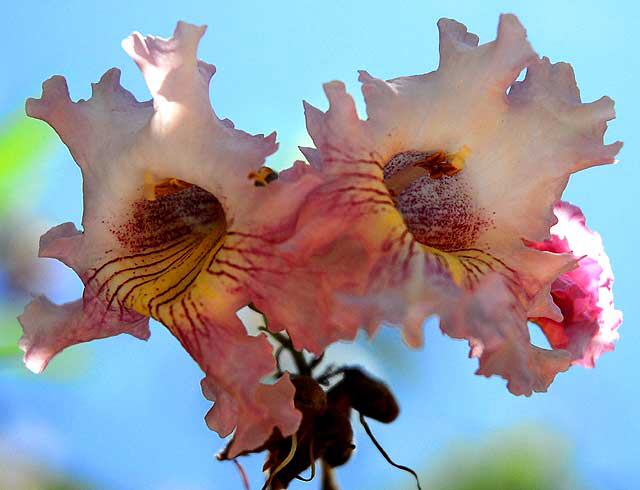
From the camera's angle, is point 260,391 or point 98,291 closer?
point 260,391

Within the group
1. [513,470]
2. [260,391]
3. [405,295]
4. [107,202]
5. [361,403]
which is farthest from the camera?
[513,470]

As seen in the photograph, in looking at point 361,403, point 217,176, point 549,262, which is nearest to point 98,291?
point 217,176

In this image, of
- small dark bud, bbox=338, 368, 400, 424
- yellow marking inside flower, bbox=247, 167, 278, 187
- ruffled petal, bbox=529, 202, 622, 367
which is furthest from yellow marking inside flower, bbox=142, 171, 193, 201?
ruffled petal, bbox=529, 202, 622, 367

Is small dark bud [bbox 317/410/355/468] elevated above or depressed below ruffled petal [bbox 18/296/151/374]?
above

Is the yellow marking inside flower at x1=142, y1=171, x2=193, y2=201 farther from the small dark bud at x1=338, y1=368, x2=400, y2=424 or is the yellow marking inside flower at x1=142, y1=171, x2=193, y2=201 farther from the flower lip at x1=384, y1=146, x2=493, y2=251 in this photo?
the small dark bud at x1=338, y1=368, x2=400, y2=424

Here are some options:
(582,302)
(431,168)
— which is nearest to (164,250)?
(431,168)

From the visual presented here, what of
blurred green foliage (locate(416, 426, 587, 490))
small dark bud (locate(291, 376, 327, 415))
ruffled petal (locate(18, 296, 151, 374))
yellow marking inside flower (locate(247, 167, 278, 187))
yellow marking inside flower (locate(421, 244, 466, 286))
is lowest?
ruffled petal (locate(18, 296, 151, 374))

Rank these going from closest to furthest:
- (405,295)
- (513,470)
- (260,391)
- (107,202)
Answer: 1. (405,295)
2. (260,391)
3. (107,202)
4. (513,470)

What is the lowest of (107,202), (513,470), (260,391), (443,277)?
(260,391)

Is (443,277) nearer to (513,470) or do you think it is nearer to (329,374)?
(329,374)
